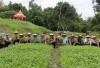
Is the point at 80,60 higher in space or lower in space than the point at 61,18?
lower

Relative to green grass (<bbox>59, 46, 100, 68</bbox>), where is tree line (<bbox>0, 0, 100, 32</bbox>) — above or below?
above

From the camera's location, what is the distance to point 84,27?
32.6m

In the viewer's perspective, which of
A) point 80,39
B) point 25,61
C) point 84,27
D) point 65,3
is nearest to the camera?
point 25,61

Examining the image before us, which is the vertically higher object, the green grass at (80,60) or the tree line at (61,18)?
the tree line at (61,18)

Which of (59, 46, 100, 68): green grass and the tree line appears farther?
the tree line

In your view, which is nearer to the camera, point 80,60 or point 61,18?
point 80,60

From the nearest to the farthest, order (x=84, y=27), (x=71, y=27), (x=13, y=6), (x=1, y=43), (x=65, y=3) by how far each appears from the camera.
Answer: (x=1, y=43), (x=65, y=3), (x=71, y=27), (x=84, y=27), (x=13, y=6)

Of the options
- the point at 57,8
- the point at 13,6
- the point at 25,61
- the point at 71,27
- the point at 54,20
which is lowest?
the point at 25,61

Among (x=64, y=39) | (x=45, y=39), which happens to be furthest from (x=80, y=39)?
(x=45, y=39)

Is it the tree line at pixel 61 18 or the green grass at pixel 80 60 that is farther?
the tree line at pixel 61 18

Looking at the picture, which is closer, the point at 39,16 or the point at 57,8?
the point at 57,8

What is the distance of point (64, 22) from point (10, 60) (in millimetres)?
23006

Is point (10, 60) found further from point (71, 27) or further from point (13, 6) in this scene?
point (13, 6)

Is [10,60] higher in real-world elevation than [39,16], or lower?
lower
